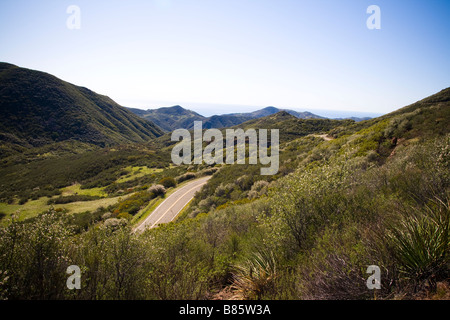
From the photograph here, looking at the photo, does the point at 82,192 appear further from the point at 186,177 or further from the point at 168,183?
the point at 186,177

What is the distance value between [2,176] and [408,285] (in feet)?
304

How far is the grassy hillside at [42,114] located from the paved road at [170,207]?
10561cm

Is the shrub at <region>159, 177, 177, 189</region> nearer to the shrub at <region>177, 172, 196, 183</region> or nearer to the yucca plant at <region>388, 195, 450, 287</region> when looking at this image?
the shrub at <region>177, 172, 196, 183</region>

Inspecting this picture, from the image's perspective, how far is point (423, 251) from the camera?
353 cm

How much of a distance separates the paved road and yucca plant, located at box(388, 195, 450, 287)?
69.0ft

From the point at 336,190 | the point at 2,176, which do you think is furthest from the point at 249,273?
the point at 2,176

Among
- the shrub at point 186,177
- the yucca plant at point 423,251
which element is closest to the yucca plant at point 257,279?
the yucca plant at point 423,251

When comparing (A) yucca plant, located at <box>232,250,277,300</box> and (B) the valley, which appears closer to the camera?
(B) the valley

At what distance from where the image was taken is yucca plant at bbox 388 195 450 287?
3393mm

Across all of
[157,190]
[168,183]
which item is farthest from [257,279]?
[168,183]

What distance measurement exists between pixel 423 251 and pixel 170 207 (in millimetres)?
26346

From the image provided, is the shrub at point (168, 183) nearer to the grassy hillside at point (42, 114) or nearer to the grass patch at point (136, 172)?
the grass patch at point (136, 172)

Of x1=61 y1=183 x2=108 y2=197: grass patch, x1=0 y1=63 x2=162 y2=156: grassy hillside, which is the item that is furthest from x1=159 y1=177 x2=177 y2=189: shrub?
x1=0 y1=63 x2=162 y2=156: grassy hillside

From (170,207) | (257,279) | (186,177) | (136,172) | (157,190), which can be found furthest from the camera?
(136,172)
